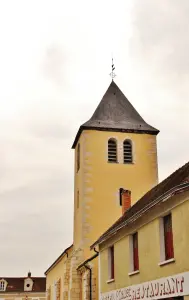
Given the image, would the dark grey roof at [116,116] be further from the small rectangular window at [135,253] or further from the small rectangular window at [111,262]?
the small rectangular window at [135,253]

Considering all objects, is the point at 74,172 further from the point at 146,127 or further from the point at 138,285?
the point at 138,285

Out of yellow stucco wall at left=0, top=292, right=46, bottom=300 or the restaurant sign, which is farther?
yellow stucco wall at left=0, top=292, right=46, bottom=300

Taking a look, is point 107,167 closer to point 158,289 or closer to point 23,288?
point 158,289

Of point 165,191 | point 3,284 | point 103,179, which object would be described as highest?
point 103,179

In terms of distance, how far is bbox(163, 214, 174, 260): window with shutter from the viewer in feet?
48.5

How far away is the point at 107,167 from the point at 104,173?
477mm

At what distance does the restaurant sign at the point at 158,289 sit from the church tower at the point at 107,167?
1106 cm

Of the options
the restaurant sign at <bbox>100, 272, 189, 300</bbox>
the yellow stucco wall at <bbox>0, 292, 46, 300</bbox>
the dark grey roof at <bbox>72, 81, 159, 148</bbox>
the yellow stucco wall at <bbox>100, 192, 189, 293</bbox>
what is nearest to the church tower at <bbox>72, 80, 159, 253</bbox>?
Result: the dark grey roof at <bbox>72, 81, 159, 148</bbox>

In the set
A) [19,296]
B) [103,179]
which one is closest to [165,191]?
[103,179]

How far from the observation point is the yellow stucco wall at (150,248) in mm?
13633

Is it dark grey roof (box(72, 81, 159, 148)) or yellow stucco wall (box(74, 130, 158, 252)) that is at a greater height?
dark grey roof (box(72, 81, 159, 148))

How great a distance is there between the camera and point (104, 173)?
3178 centimetres

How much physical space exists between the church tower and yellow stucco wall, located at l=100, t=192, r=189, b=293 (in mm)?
8434

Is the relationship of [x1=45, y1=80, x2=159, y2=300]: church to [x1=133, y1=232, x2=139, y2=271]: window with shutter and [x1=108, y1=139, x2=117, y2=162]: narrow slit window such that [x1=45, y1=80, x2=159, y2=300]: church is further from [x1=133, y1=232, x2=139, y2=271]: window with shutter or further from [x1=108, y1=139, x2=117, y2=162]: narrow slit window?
[x1=133, y1=232, x2=139, y2=271]: window with shutter
